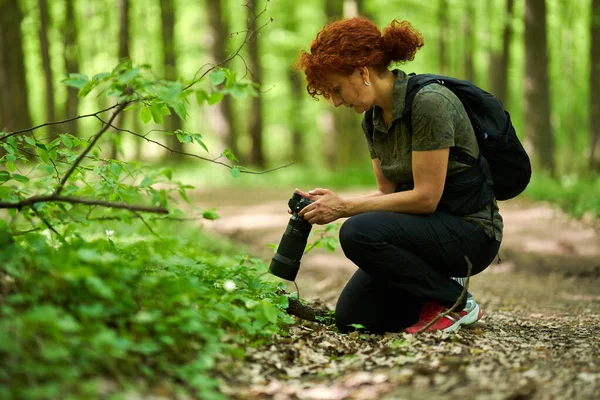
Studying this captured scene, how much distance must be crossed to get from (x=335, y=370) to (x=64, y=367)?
1.18 meters

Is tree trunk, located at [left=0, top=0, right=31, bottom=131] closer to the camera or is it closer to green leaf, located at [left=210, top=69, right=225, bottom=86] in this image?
the camera

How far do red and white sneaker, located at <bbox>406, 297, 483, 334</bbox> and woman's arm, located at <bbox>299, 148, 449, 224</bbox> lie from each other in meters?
0.57

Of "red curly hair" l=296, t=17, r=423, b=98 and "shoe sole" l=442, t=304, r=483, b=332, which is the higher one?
"red curly hair" l=296, t=17, r=423, b=98

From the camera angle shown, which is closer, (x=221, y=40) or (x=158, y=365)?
(x=158, y=365)

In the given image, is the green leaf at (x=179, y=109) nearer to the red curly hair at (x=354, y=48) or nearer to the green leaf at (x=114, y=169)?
the green leaf at (x=114, y=169)

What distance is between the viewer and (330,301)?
15.5ft

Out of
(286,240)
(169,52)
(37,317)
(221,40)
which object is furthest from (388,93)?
(169,52)

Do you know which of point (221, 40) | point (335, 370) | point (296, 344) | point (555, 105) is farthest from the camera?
point (555, 105)

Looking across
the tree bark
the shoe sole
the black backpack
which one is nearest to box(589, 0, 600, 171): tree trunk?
the tree bark

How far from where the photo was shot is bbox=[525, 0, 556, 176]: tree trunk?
11.7 m

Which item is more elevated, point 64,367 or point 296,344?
point 64,367

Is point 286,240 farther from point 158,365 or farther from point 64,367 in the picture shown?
point 64,367

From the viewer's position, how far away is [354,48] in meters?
3.08

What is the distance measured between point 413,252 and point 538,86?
10161 mm
